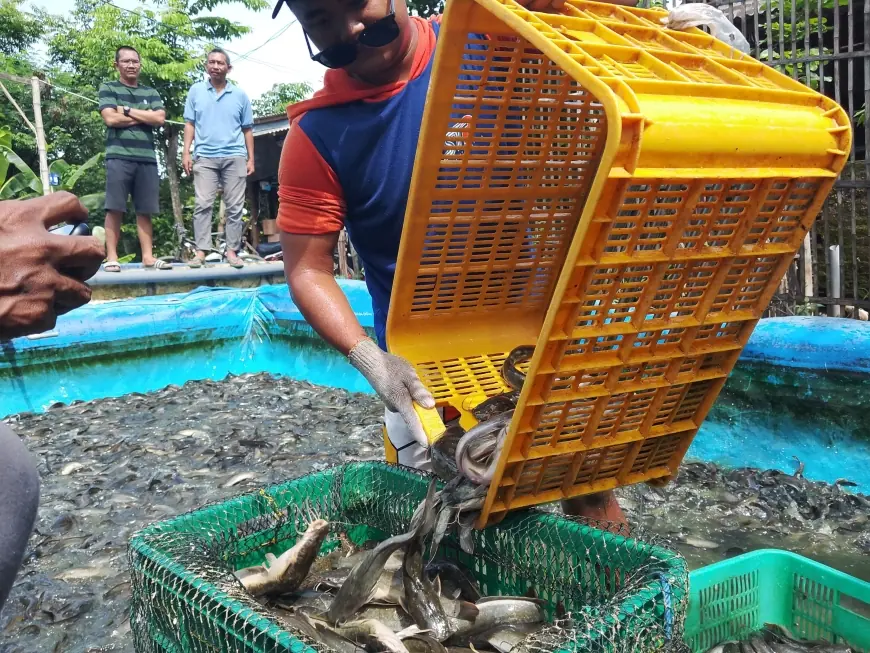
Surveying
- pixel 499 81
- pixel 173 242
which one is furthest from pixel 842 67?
pixel 173 242

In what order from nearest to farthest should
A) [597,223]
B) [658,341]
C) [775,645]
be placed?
1. [597,223]
2. [658,341]
3. [775,645]

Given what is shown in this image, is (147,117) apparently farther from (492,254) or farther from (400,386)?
(400,386)

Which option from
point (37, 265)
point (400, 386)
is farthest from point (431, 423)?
point (37, 265)

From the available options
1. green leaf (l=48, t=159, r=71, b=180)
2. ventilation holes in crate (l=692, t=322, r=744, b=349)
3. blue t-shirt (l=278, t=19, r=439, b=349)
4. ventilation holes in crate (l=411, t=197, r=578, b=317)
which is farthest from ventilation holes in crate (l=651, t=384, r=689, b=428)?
green leaf (l=48, t=159, r=71, b=180)

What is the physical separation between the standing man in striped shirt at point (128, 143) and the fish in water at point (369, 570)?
26.4 feet

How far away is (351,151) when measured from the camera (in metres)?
2.52

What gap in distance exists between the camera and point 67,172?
71.3 ft

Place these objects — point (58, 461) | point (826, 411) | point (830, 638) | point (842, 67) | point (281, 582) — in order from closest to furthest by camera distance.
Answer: point (281, 582)
point (830, 638)
point (826, 411)
point (58, 461)
point (842, 67)

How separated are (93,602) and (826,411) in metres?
4.52

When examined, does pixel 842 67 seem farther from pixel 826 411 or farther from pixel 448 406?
pixel 448 406

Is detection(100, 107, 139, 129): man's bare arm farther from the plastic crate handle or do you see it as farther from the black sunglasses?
the plastic crate handle

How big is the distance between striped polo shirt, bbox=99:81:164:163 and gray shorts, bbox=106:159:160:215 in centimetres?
9

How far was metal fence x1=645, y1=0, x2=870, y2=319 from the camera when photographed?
18.0 ft

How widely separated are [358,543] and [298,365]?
6.81 meters
